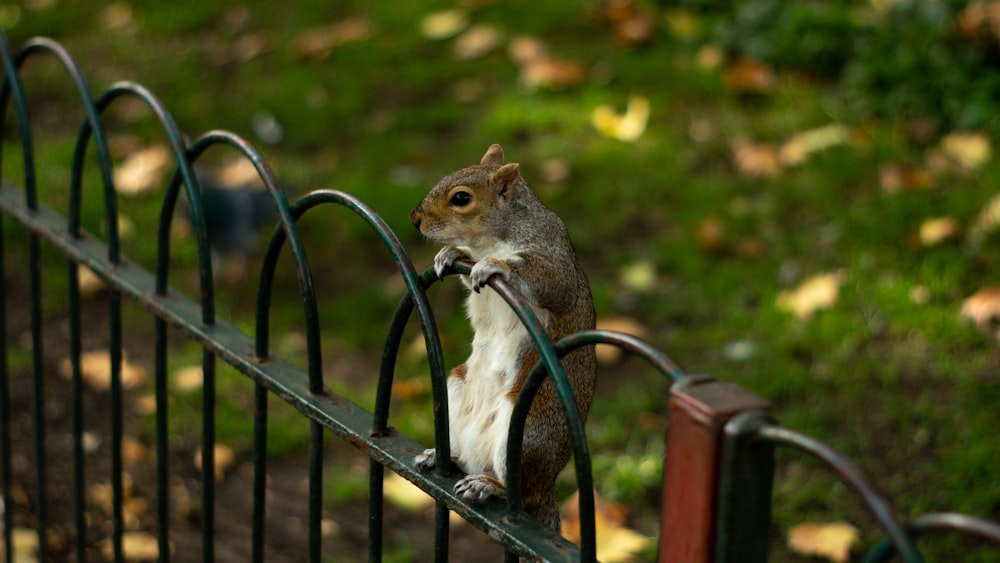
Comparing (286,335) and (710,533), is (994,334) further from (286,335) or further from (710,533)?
(710,533)

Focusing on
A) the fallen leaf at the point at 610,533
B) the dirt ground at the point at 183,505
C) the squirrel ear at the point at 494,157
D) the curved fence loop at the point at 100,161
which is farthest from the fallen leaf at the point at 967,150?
the curved fence loop at the point at 100,161

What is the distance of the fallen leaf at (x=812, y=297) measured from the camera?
3357 mm

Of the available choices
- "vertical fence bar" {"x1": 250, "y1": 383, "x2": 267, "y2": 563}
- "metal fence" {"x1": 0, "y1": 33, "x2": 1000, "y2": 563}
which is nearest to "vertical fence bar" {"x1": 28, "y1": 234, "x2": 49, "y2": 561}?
"metal fence" {"x1": 0, "y1": 33, "x2": 1000, "y2": 563}

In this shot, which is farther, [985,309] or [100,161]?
[985,309]

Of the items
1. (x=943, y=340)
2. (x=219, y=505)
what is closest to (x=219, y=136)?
(x=219, y=505)

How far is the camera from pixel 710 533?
3.24ft

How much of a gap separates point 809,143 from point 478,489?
3022 millimetres

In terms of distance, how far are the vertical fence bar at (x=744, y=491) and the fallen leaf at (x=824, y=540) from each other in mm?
1655

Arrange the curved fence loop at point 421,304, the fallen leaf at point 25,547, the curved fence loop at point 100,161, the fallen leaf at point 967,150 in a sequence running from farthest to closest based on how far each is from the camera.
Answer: the fallen leaf at point 967,150 < the fallen leaf at point 25,547 < the curved fence loop at point 100,161 < the curved fence loop at point 421,304

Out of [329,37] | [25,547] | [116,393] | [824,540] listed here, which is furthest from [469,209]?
[329,37]

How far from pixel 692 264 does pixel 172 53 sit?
8.99 feet

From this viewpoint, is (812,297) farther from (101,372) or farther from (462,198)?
(101,372)

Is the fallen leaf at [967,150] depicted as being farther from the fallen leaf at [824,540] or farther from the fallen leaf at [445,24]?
the fallen leaf at [445,24]

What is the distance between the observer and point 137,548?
9.10 feet
